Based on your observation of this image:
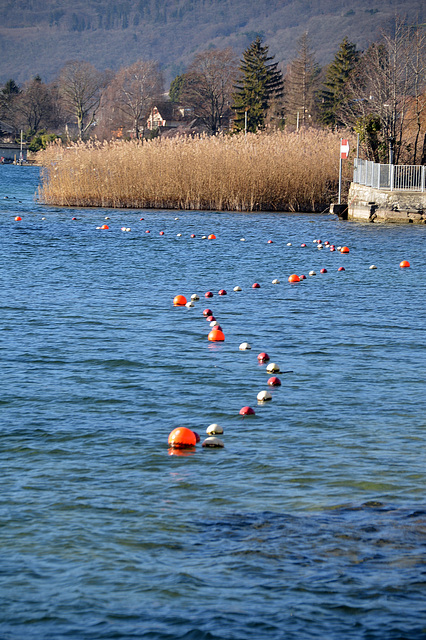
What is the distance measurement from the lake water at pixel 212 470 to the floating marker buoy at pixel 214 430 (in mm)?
150

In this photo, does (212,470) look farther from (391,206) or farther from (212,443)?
(391,206)

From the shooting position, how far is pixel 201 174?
129 ft

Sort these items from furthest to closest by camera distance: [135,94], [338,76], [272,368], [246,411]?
[135,94] → [338,76] → [272,368] → [246,411]

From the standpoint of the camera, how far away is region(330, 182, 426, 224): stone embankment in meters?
35.9

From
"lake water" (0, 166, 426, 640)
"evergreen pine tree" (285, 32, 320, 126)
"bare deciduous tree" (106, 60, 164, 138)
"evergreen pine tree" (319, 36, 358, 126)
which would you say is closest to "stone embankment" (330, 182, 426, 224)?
"lake water" (0, 166, 426, 640)

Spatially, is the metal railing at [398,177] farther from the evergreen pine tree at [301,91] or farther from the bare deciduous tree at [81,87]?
the bare deciduous tree at [81,87]

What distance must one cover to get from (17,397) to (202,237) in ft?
66.7

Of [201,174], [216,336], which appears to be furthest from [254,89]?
[216,336]

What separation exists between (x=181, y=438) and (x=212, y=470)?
0.62 m

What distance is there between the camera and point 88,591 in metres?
5.73

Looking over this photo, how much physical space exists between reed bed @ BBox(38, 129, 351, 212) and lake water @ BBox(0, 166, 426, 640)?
22.2 metres

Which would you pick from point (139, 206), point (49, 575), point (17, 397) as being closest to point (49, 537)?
point (49, 575)

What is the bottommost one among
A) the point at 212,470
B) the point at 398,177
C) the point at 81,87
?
the point at 212,470

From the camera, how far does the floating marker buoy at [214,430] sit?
871 cm
